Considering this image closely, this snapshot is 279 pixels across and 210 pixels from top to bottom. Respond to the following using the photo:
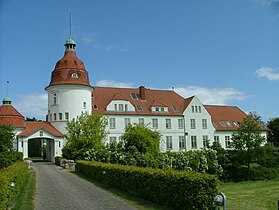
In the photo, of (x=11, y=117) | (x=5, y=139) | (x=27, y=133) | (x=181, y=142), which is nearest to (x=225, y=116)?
(x=181, y=142)

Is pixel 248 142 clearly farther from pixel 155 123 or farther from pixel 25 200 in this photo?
pixel 25 200

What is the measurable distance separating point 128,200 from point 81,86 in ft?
118

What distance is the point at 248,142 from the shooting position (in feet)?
130

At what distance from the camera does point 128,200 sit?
13.9 meters

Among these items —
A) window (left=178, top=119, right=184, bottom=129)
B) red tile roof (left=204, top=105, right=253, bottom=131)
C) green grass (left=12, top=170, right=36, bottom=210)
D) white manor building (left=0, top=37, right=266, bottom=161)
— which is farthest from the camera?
red tile roof (left=204, top=105, right=253, bottom=131)

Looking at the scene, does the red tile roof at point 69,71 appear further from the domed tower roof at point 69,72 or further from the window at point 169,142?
the window at point 169,142

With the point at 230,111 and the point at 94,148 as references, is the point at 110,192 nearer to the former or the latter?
the point at 94,148

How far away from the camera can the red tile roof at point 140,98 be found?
5197 centimetres

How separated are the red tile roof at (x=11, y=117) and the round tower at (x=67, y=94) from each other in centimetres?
439

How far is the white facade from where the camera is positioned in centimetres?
4828

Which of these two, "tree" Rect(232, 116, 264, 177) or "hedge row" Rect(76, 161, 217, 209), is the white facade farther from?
"hedge row" Rect(76, 161, 217, 209)

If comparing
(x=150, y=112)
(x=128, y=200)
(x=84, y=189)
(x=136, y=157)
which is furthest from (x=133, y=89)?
(x=128, y=200)

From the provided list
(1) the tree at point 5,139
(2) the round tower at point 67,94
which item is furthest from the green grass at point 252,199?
(2) the round tower at point 67,94

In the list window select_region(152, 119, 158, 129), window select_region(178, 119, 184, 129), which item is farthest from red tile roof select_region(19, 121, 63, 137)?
window select_region(178, 119, 184, 129)
